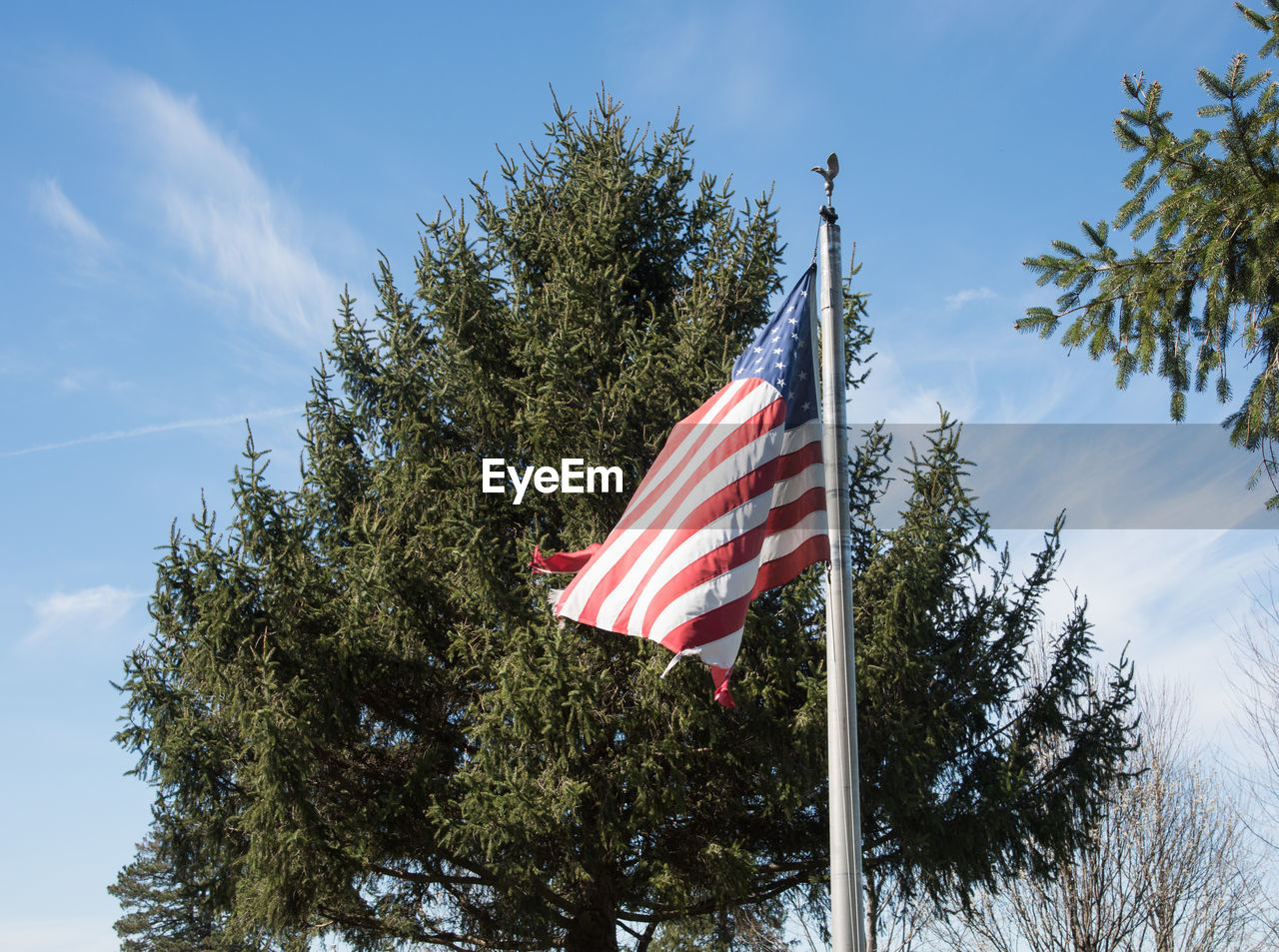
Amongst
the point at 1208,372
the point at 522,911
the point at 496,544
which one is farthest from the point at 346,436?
the point at 1208,372

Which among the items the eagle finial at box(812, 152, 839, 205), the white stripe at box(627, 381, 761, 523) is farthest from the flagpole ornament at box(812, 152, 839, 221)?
the white stripe at box(627, 381, 761, 523)

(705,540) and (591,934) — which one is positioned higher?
(705,540)

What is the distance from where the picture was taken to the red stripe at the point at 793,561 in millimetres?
6785

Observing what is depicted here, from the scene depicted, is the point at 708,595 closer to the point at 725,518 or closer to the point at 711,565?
the point at 711,565

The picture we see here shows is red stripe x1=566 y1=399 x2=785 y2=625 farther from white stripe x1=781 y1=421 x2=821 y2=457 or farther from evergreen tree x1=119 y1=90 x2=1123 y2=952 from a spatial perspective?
evergreen tree x1=119 y1=90 x2=1123 y2=952

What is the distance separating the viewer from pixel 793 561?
682 cm

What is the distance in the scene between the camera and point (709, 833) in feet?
37.6

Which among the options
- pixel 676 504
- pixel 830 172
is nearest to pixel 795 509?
pixel 676 504

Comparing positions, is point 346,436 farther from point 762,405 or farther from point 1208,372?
point 1208,372

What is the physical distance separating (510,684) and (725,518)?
174 inches

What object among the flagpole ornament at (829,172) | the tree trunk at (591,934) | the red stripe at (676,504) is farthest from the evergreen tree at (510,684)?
the flagpole ornament at (829,172)

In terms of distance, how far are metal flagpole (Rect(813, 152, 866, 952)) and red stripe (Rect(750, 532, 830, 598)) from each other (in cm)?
29

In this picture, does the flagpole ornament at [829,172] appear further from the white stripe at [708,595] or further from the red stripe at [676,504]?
the white stripe at [708,595]

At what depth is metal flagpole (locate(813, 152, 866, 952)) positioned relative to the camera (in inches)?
228
